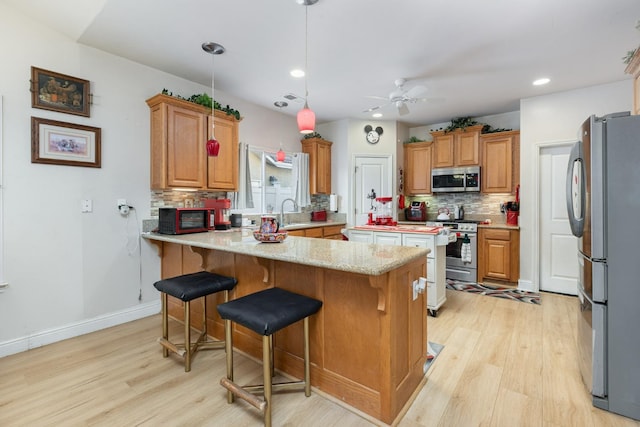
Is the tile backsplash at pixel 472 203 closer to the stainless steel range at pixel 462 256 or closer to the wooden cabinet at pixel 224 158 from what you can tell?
the stainless steel range at pixel 462 256

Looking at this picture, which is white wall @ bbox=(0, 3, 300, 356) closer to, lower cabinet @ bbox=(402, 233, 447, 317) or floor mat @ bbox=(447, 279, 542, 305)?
lower cabinet @ bbox=(402, 233, 447, 317)

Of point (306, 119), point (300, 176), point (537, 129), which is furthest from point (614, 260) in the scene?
point (300, 176)

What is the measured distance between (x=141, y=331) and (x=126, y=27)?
8.95ft

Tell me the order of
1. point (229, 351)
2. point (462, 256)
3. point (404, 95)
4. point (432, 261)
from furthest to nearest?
point (462, 256), point (404, 95), point (432, 261), point (229, 351)

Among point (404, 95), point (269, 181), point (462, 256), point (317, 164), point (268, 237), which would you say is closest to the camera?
point (268, 237)

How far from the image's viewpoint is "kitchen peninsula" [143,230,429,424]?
160 centimetres

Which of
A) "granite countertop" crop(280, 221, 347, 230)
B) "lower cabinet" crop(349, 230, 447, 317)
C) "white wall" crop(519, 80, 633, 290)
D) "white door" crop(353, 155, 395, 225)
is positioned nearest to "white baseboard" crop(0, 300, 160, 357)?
"granite countertop" crop(280, 221, 347, 230)

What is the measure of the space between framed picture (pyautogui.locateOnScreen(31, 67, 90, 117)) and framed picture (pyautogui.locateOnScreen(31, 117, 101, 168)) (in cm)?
14

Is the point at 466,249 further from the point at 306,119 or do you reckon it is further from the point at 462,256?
the point at 306,119

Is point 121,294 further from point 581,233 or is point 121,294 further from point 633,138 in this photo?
point 633,138

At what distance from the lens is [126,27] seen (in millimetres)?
2498

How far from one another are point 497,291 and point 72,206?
502 cm

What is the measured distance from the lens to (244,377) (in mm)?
2090

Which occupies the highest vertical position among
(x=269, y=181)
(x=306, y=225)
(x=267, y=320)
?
(x=269, y=181)
